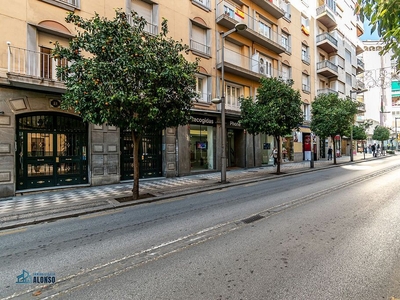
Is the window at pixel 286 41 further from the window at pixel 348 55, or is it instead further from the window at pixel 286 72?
the window at pixel 348 55

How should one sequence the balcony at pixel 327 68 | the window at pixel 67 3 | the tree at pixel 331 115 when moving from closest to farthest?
1. the window at pixel 67 3
2. the tree at pixel 331 115
3. the balcony at pixel 327 68

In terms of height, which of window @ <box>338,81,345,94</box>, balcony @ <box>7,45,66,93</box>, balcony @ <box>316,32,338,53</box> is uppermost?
balcony @ <box>316,32,338,53</box>

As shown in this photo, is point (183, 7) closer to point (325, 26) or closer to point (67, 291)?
point (67, 291)

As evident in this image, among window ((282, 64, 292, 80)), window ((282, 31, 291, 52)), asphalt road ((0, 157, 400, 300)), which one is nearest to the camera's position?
asphalt road ((0, 157, 400, 300))

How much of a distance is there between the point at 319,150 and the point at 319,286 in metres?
30.1

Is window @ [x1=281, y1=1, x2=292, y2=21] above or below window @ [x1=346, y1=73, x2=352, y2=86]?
above

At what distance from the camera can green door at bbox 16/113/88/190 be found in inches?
384

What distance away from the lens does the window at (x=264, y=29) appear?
→ 20078mm

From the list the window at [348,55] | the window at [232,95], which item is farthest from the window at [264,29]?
the window at [348,55]

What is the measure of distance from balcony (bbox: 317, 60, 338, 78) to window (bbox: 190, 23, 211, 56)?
18.5 m

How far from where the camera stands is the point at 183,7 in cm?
1466
